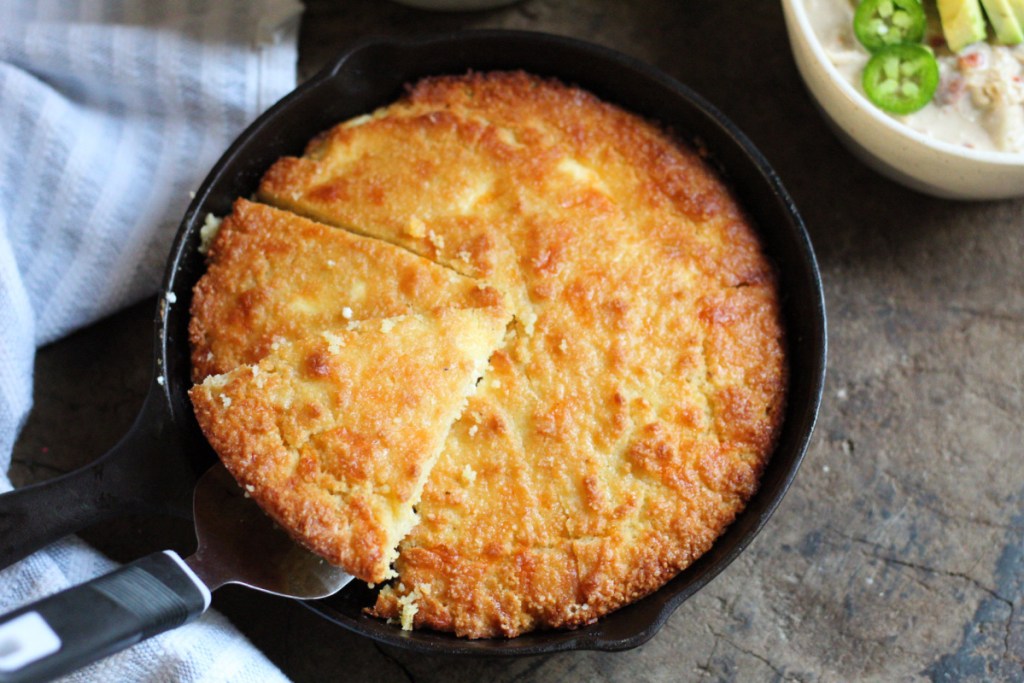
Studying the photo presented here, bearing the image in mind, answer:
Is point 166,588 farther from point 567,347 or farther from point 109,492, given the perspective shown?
point 567,347

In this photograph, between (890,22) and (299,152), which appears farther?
(299,152)

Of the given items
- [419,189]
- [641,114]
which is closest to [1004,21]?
[641,114]

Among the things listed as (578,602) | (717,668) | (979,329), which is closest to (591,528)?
(578,602)

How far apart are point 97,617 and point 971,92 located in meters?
3.04

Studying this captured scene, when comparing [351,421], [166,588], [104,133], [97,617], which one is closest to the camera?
[97,617]

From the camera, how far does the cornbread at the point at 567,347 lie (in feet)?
9.18

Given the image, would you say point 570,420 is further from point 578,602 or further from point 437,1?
point 437,1

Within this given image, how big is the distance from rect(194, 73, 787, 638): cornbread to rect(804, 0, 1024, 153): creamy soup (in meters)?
0.64

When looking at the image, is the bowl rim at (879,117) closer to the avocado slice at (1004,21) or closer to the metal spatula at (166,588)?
the avocado slice at (1004,21)

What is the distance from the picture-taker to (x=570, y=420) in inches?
112

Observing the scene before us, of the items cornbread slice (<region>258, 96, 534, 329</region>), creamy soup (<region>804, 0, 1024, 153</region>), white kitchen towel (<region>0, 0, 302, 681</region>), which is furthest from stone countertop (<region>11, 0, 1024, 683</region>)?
cornbread slice (<region>258, 96, 534, 329</region>)

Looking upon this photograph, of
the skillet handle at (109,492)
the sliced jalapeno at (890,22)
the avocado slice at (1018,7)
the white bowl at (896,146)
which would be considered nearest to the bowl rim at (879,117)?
the white bowl at (896,146)

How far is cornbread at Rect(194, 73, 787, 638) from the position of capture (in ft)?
9.18

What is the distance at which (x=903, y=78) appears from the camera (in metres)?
3.11
